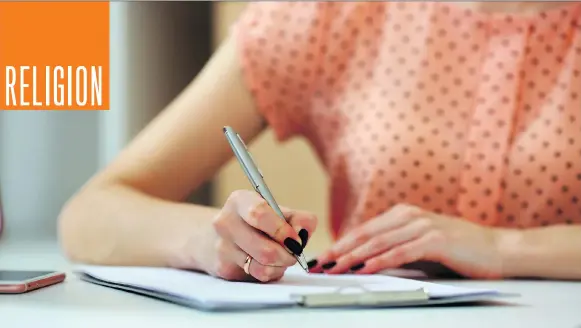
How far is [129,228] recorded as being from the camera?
2.17 ft

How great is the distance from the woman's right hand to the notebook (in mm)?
11

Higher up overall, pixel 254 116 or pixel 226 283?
pixel 254 116

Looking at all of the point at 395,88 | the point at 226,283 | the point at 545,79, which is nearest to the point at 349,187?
the point at 395,88

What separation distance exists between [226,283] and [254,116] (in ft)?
1.15

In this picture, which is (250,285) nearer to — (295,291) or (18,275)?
(295,291)

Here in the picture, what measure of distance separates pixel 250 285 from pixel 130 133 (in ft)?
1.98

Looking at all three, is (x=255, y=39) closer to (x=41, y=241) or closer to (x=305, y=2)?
(x=305, y=2)

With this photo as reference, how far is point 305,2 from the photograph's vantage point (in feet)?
2.70

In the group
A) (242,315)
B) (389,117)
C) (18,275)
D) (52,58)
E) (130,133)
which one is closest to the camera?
(242,315)

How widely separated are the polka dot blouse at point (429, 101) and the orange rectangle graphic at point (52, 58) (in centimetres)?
18

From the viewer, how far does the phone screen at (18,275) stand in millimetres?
498

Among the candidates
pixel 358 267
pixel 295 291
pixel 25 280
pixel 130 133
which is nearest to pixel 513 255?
pixel 358 267

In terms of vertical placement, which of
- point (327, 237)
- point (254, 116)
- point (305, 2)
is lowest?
point (327, 237)

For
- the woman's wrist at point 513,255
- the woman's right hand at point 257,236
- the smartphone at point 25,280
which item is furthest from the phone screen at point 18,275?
the woman's wrist at point 513,255
